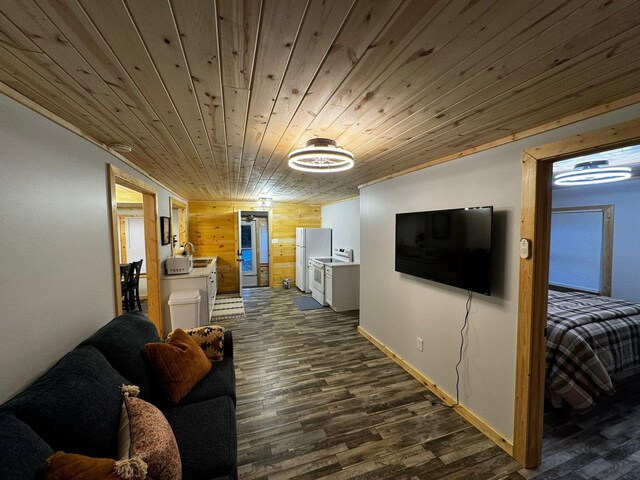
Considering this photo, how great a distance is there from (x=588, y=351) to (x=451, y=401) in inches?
47.8

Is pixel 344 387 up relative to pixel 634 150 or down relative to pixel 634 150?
down

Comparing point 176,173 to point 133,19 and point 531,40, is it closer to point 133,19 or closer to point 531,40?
point 133,19

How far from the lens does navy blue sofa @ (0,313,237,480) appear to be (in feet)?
2.92

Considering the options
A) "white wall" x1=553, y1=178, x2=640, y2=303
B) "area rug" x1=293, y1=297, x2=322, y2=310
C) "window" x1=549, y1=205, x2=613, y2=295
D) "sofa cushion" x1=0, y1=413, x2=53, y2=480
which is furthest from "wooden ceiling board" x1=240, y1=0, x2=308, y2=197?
"white wall" x1=553, y1=178, x2=640, y2=303

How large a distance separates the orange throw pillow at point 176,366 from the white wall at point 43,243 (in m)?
0.49

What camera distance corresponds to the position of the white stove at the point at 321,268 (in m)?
5.43

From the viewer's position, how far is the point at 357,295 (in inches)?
207

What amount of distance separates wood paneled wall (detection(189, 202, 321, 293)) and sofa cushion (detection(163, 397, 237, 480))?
503 centimetres

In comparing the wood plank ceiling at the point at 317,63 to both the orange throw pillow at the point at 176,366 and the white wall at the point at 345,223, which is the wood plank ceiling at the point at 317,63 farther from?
the white wall at the point at 345,223

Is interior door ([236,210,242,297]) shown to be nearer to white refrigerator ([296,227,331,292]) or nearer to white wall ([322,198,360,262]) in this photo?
white refrigerator ([296,227,331,292])

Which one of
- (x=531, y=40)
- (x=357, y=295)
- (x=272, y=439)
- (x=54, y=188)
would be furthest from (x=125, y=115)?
(x=357, y=295)

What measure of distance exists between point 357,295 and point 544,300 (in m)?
3.65

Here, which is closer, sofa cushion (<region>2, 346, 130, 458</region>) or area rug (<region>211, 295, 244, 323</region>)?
sofa cushion (<region>2, 346, 130, 458</region>)

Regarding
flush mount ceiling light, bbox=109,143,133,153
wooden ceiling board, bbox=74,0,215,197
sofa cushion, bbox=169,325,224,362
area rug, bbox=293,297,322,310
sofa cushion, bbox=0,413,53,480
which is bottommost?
area rug, bbox=293,297,322,310
